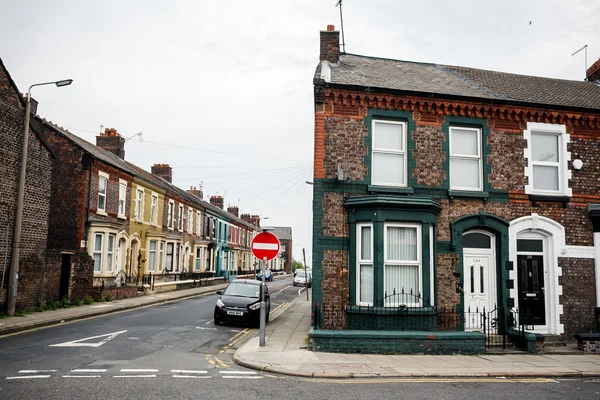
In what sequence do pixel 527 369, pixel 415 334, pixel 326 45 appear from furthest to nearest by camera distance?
pixel 326 45 < pixel 415 334 < pixel 527 369

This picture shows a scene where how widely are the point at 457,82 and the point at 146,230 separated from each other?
79.7 feet

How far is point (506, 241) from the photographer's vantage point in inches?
578

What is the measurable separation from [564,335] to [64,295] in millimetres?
19559

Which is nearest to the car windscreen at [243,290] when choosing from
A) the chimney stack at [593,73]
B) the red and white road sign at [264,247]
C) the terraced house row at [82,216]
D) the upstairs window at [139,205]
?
the red and white road sign at [264,247]

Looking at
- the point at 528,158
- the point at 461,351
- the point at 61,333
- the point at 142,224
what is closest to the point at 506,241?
the point at 528,158

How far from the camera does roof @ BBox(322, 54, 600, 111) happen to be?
15195mm

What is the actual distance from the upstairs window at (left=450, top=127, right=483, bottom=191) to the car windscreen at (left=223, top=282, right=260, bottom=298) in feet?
27.6

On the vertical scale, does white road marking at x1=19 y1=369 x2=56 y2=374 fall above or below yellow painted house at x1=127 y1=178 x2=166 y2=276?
below

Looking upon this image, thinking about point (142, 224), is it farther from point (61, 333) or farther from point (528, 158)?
point (528, 158)

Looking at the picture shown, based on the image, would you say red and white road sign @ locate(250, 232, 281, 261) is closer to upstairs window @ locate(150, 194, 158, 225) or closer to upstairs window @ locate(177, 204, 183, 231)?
upstairs window @ locate(150, 194, 158, 225)

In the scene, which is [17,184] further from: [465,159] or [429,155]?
[465,159]

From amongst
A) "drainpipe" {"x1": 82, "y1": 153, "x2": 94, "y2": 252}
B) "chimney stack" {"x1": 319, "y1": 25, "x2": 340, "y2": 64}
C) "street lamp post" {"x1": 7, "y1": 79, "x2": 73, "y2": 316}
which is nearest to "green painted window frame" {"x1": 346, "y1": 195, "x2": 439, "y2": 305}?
"chimney stack" {"x1": 319, "y1": 25, "x2": 340, "y2": 64}

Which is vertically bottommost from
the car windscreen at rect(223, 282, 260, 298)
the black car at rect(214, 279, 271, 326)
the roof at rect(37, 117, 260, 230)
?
the black car at rect(214, 279, 271, 326)

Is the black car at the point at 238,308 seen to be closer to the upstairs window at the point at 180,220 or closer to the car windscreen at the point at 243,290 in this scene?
the car windscreen at the point at 243,290
